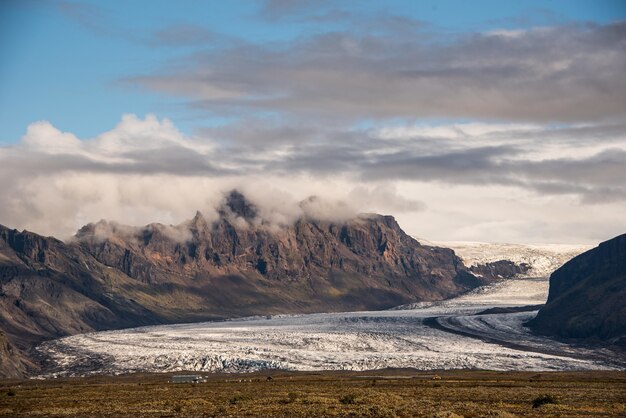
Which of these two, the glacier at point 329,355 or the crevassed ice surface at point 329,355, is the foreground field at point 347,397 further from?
the crevassed ice surface at point 329,355

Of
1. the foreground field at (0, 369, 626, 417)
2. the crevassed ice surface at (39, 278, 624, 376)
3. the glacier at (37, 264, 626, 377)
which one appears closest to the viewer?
the foreground field at (0, 369, 626, 417)

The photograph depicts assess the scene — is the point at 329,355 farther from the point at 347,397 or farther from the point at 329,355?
the point at 347,397

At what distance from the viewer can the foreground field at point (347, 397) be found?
67000mm

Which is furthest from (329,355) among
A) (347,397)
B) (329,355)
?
(347,397)

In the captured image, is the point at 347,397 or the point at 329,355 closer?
the point at 347,397

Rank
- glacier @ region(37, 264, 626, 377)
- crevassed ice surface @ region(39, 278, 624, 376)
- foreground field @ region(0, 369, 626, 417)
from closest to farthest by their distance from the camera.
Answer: foreground field @ region(0, 369, 626, 417) < glacier @ region(37, 264, 626, 377) < crevassed ice surface @ region(39, 278, 624, 376)

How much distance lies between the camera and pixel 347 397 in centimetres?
7475

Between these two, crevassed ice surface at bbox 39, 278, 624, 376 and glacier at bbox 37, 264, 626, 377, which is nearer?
glacier at bbox 37, 264, 626, 377

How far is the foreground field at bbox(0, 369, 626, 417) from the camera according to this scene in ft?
220

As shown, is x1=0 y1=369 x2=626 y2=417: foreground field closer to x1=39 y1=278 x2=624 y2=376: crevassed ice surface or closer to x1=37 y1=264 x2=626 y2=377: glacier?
x1=37 y1=264 x2=626 y2=377: glacier

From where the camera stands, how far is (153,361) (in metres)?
154

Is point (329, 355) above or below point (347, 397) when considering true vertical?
below

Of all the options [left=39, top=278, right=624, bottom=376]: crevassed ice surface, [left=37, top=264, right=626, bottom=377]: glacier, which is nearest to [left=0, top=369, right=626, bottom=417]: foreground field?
[left=37, top=264, right=626, bottom=377]: glacier

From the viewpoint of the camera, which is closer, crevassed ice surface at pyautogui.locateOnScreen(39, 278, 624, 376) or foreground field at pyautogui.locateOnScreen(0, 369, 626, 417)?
foreground field at pyautogui.locateOnScreen(0, 369, 626, 417)
